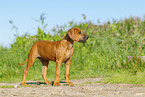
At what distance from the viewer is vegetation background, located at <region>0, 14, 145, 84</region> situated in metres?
8.35

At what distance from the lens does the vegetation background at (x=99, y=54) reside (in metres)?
8.35

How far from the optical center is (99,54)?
34.3 feet

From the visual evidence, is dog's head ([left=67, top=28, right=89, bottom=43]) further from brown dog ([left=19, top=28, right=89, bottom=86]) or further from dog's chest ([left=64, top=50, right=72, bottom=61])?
dog's chest ([left=64, top=50, right=72, bottom=61])

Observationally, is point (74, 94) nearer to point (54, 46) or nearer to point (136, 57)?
point (54, 46)

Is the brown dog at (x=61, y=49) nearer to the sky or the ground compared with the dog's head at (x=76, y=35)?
nearer to the ground

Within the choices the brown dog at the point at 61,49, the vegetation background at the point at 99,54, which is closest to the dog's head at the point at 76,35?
the brown dog at the point at 61,49

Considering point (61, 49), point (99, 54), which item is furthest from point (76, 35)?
point (99, 54)

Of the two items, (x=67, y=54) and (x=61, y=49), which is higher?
(x=61, y=49)

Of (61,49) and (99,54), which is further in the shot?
(99,54)

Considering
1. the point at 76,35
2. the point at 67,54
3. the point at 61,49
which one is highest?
the point at 76,35

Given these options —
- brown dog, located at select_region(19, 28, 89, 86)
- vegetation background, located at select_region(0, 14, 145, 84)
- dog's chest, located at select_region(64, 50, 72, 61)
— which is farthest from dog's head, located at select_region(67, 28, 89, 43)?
vegetation background, located at select_region(0, 14, 145, 84)

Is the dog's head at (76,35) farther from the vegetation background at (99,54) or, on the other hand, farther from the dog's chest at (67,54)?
the vegetation background at (99,54)

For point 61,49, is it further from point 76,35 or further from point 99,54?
point 99,54

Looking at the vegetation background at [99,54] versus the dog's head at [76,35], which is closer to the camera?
the dog's head at [76,35]
